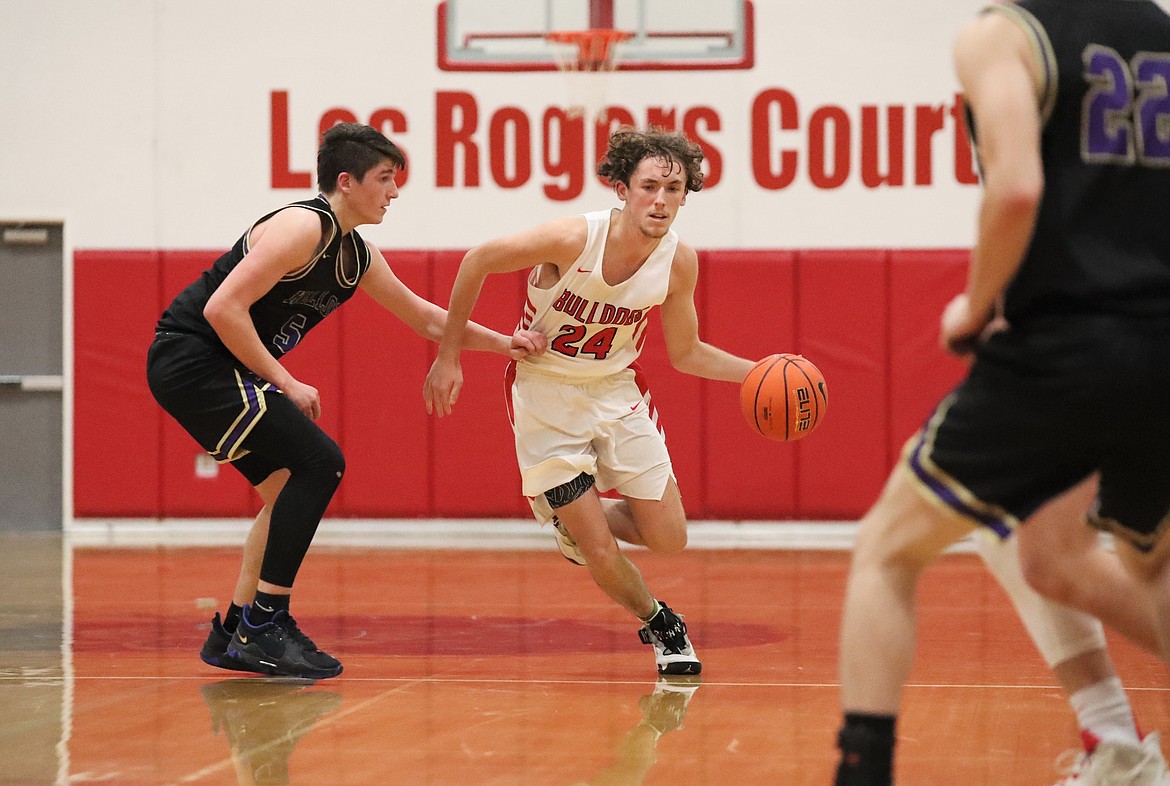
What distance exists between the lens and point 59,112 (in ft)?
28.7

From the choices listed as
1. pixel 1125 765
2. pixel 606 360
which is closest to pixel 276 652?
pixel 606 360

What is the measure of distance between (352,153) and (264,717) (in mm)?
1709

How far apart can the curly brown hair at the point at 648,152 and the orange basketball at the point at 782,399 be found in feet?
2.12

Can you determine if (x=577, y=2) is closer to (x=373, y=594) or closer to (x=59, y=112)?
(x=59, y=112)

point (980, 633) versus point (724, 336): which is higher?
point (724, 336)

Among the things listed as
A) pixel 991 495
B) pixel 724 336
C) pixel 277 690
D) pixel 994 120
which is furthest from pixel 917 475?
pixel 724 336

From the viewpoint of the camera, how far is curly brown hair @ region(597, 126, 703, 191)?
428 cm

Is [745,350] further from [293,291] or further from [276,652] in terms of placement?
[276,652]

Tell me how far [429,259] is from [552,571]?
2.39 meters

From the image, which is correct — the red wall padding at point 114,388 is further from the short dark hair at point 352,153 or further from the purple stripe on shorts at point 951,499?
the purple stripe on shorts at point 951,499

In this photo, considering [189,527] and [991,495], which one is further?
[189,527]

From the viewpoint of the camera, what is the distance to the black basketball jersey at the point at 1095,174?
2.15 metres

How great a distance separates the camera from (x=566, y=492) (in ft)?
14.2

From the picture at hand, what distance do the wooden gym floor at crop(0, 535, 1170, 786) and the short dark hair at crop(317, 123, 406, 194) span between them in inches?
59.6
